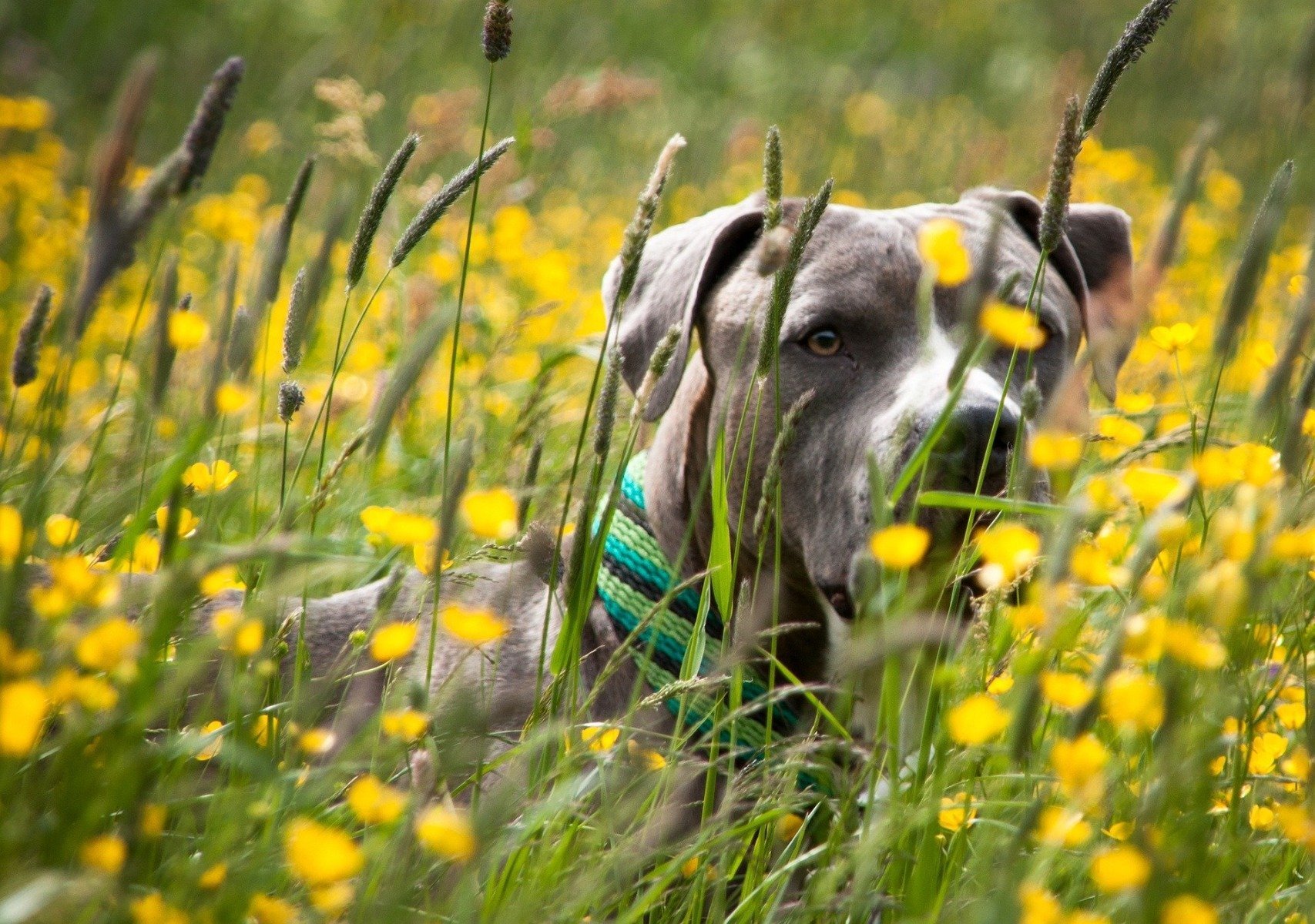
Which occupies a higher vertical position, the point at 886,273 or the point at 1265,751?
the point at 886,273

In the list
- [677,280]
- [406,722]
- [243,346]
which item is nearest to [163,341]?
[243,346]

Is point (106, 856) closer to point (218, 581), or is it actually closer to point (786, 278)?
point (218, 581)

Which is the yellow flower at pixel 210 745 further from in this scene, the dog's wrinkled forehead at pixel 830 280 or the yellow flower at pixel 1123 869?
the dog's wrinkled forehead at pixel 830 280

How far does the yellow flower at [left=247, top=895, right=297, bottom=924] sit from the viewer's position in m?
1.13

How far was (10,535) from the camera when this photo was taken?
1119 millimetres

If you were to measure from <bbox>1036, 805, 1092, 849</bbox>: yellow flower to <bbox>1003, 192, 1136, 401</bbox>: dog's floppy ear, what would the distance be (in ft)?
6.27

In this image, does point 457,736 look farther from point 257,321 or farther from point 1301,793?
point 1301,793

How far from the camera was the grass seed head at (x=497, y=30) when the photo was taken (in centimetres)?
161

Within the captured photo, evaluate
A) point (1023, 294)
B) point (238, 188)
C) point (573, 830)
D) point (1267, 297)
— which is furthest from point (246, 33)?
point (573, 830)

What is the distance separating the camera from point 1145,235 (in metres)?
5.88

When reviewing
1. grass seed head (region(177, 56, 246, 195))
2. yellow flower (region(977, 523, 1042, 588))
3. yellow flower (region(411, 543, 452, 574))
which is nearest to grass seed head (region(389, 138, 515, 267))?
grass seed head (region(177, 56, 246, 195))

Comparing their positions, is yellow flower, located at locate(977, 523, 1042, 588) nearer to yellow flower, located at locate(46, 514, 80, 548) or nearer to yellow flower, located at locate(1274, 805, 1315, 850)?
yellow flower, located at locate(1274, 805, 1315, 850)

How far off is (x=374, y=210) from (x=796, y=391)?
133 cm

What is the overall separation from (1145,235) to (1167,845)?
5.21m
